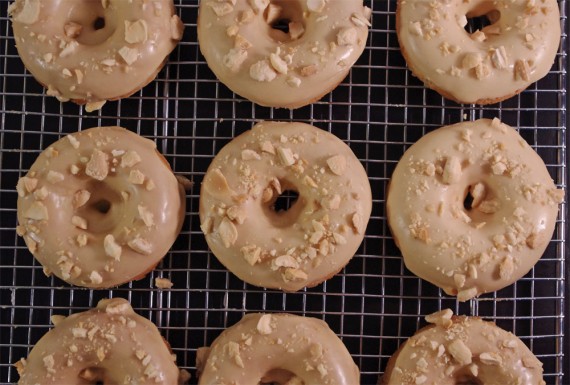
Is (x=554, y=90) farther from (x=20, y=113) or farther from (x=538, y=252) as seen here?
(x=20, y=113)

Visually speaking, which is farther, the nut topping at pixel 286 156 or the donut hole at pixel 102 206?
the donut hole at pixel 102 206

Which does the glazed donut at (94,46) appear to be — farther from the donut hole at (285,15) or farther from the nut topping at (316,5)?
the nut topping at (316,5)

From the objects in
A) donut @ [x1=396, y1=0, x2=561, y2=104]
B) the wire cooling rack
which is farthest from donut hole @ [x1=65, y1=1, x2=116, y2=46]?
donut @ [x1=396, y1=0, x2=561, y2=104]

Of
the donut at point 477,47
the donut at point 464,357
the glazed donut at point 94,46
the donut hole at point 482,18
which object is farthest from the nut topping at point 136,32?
the donut at point 464,357

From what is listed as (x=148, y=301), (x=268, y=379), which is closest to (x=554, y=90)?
(x=268, y=379)

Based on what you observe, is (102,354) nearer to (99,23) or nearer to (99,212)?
(99,212)

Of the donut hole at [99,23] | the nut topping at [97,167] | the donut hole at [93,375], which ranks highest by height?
the donut hole at [99,23]
